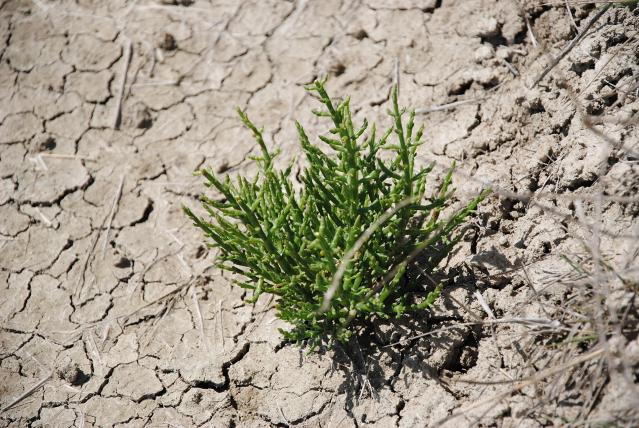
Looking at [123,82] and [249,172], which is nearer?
[249,172]

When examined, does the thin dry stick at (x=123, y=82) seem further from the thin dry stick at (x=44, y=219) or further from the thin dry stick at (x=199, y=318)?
→ the thin dry stick at (x=199, y=318)

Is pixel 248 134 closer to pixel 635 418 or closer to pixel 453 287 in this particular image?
pixel 453 287

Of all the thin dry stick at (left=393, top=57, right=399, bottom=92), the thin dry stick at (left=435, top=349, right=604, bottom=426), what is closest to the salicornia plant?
the thin dry stick at (left=435, top=349, right=604, bottom=426)

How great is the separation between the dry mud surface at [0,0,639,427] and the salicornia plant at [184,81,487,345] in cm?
27

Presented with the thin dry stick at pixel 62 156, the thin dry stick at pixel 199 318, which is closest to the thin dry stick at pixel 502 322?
the thin dry stick at pixel 199 318

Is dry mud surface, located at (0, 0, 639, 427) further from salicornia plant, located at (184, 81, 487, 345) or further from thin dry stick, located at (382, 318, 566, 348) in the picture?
salicornia plant, located at (184, 81, 487, 345)

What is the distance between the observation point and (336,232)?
2.27 meters

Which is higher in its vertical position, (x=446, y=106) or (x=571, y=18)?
(x=571, y=18)

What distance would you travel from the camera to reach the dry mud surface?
2326mm

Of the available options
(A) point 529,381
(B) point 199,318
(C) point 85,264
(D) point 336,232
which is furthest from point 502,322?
(C) point 85,264

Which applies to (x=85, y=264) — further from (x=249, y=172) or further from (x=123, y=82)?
(x=123, y=82)

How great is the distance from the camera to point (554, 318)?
2.20 m

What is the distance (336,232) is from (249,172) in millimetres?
1334

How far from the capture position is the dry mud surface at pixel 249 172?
233 centimetres
